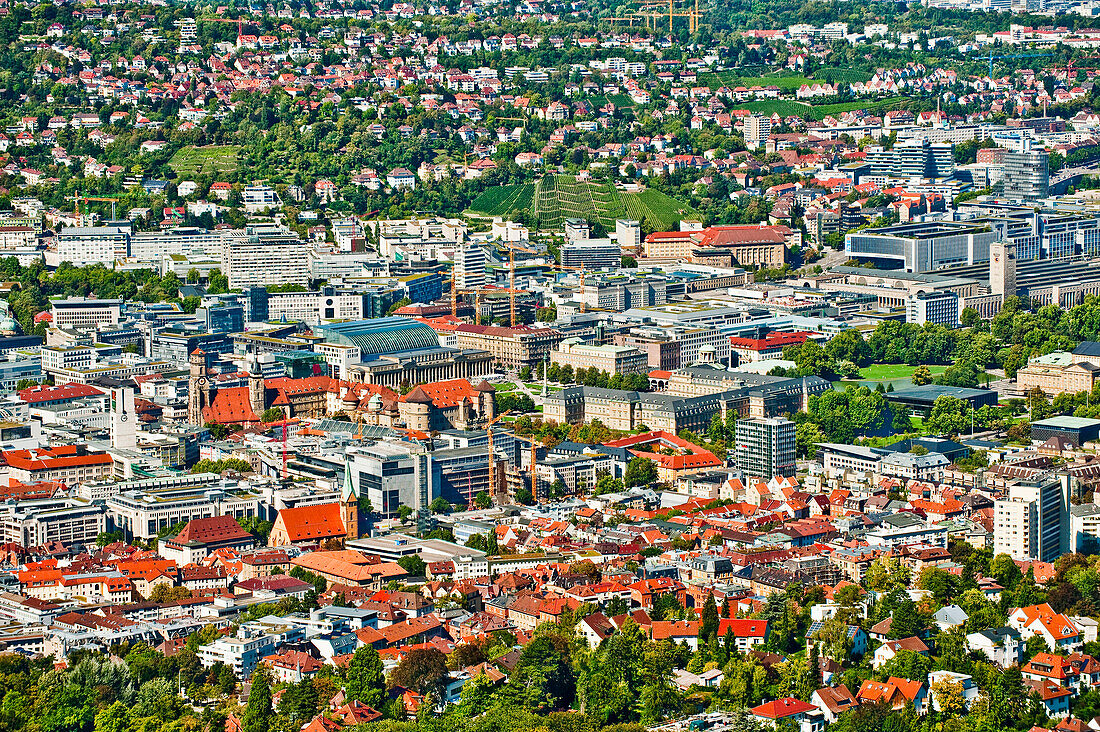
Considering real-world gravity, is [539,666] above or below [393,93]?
below

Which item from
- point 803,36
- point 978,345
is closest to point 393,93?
point 803,36

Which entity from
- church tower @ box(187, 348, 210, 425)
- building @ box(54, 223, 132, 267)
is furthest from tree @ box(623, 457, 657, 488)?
building @ box(54, 223, 132, 267)

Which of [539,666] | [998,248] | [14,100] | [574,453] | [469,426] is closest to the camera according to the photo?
[539,666]

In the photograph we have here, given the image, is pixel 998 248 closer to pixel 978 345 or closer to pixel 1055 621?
pixel 978 345

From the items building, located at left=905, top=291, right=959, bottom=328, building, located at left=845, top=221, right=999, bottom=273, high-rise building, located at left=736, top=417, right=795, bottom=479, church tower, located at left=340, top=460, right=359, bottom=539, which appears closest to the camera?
church tower, located at left=340, top=460, right=359, bottom=539

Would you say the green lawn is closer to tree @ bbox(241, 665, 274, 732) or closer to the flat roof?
the flat roof

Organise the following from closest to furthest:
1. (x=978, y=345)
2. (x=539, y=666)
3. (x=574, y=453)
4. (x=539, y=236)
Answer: (x=539, y=666) < (x=574, y=453) < (x=978, y=345) < (x=539, y=236)

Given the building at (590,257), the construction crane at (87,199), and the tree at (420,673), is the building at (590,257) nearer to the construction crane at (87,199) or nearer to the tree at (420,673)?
the construction crane at (87,199)
